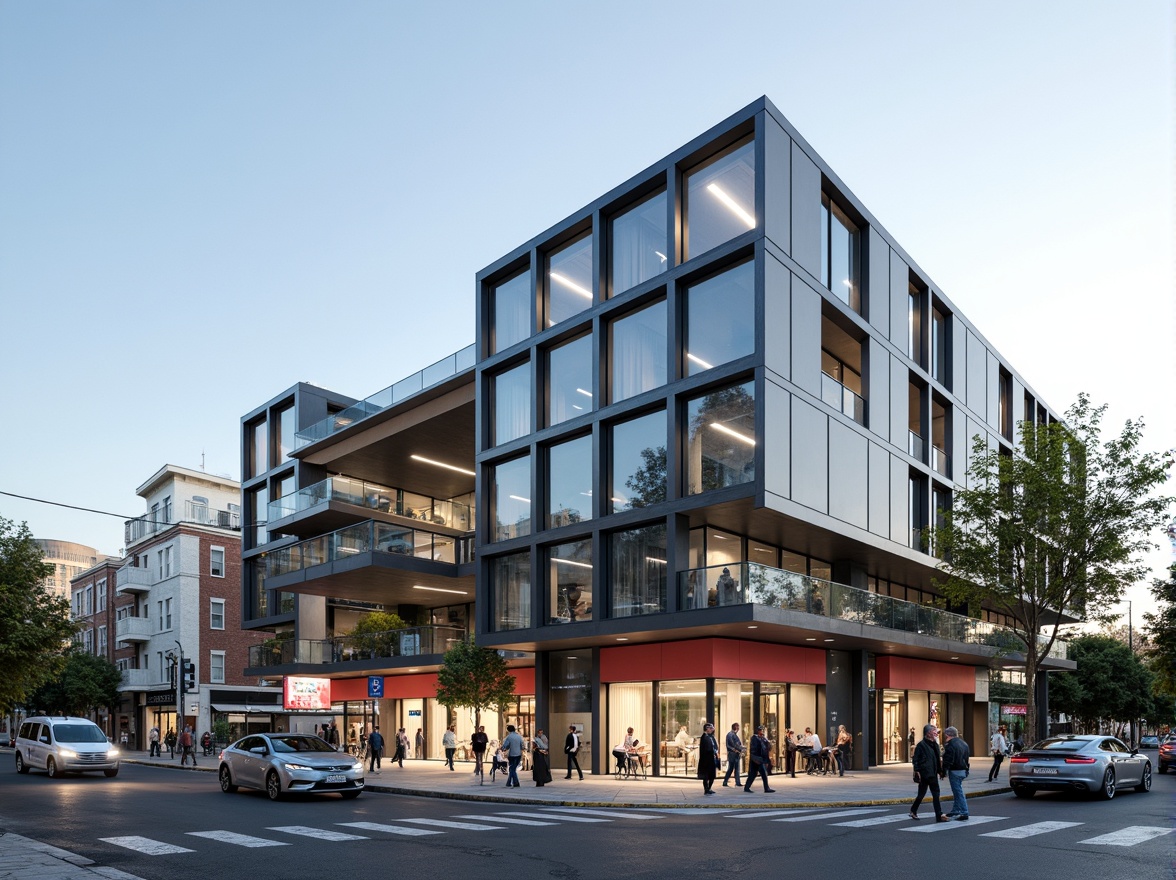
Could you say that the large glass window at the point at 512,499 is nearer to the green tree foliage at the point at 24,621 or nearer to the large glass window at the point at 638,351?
the large glass window at the point at 638,351

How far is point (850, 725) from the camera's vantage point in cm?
3616

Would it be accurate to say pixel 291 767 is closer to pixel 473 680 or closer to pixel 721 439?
pixel 473 680

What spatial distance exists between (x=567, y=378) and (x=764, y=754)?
14525 mm

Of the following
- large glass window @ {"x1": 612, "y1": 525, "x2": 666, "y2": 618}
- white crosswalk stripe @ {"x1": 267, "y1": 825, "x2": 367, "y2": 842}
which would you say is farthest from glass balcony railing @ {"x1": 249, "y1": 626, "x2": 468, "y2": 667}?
white crosswalk stripe @ {"x1": 267, "y1": 825, "x2": 367, "y2": 842}

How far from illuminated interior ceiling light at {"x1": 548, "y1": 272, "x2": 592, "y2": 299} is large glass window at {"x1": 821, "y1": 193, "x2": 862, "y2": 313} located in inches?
299

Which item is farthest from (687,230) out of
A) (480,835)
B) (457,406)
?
(480,835)

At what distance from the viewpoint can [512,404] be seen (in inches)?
1448

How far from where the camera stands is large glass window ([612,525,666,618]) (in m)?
30.3

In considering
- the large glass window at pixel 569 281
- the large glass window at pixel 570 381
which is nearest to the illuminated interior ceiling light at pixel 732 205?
the large glass window at pixel 569 281

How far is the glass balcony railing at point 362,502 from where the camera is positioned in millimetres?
43219

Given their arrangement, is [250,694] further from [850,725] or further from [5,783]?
[850,725]

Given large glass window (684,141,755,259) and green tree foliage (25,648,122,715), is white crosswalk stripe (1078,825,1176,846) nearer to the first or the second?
large glass window (684,141,755,259)

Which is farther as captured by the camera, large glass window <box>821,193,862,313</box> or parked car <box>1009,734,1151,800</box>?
large glass window <box>821,193,862,313</box>

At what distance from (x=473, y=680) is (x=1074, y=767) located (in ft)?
60.9
